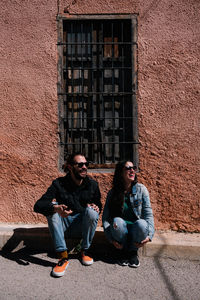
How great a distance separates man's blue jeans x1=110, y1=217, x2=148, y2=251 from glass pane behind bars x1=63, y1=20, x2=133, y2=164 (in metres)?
1.30

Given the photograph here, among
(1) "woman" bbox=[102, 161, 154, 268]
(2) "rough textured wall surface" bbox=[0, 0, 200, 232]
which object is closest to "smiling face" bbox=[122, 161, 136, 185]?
(1) "woman" bbox=[102, 161, 154, 268]

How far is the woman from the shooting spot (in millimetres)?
2783

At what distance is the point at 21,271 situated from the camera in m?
2.72

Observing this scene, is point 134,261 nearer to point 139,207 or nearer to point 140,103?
point 139,207

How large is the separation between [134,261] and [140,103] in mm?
2030

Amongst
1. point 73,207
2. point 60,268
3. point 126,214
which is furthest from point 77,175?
point 60,268

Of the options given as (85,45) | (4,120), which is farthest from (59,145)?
(85,45)

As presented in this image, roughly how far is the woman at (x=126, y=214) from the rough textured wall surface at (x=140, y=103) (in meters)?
0.80

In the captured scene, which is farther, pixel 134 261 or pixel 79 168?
pixel 79 168

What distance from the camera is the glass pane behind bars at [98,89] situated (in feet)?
13.0

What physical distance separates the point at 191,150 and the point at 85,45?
213 centimetres

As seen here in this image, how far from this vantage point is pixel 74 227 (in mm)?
2977

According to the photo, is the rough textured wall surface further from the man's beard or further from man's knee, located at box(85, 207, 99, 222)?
man's knee, located at box(85, 207, 99, 222)

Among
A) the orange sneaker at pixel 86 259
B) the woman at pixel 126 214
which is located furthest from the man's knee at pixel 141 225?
the orange sneaker at pixel 86 259
